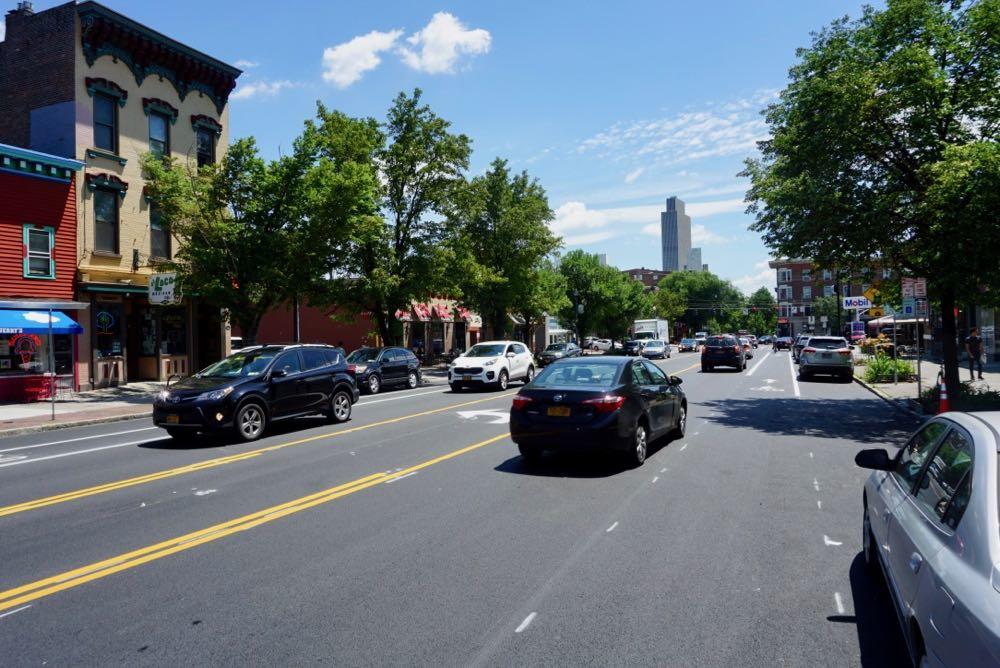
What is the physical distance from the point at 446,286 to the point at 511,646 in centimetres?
2644

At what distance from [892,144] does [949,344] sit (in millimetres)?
4866

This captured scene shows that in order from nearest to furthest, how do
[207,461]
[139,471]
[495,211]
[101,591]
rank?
[101,591] → [139,471] → [207,461] → [495,211]

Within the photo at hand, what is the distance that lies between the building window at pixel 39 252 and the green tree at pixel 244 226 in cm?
345

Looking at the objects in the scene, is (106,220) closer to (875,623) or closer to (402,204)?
(402,204)

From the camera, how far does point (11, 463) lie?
1045cm

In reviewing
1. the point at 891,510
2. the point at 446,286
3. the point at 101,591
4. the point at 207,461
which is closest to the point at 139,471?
the point at 207,461

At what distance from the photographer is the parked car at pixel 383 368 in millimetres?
22803

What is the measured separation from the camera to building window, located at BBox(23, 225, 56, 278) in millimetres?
20359

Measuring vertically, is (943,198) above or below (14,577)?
above

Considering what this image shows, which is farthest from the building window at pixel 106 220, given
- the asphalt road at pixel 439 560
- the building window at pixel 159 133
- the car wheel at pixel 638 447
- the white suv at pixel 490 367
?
the car wheel at pixel 638 447

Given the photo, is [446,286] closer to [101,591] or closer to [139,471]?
[139,471]

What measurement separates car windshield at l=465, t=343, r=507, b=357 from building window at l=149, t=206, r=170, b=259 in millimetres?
11797

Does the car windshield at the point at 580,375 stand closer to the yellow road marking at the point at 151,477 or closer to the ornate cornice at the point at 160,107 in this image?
the yellow road marking at the point at 151,477

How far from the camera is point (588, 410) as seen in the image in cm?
860
